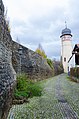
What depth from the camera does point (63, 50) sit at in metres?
52.2

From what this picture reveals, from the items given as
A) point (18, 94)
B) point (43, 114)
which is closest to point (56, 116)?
point (43, 114)

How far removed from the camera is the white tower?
51.4 m

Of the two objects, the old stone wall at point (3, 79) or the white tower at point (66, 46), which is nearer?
the old stone wall at point (3, 79)

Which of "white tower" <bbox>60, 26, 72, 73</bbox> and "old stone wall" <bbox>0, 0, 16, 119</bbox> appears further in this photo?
"white tower" <bbox>60, 26, 72, 73</bbox>

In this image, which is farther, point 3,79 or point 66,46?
point 66,46

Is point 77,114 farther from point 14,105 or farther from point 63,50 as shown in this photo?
point 63,50

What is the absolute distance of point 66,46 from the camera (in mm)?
51500

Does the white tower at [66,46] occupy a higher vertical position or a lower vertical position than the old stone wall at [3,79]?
higher

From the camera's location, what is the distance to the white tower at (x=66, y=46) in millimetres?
51438

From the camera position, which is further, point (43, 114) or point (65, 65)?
point (65, 65)

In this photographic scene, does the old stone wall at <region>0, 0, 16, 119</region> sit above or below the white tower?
below

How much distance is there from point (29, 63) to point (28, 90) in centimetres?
632

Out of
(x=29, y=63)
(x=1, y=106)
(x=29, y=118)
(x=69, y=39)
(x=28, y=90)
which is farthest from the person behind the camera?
(x=69, y=39)

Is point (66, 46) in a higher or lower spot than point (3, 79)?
higher
